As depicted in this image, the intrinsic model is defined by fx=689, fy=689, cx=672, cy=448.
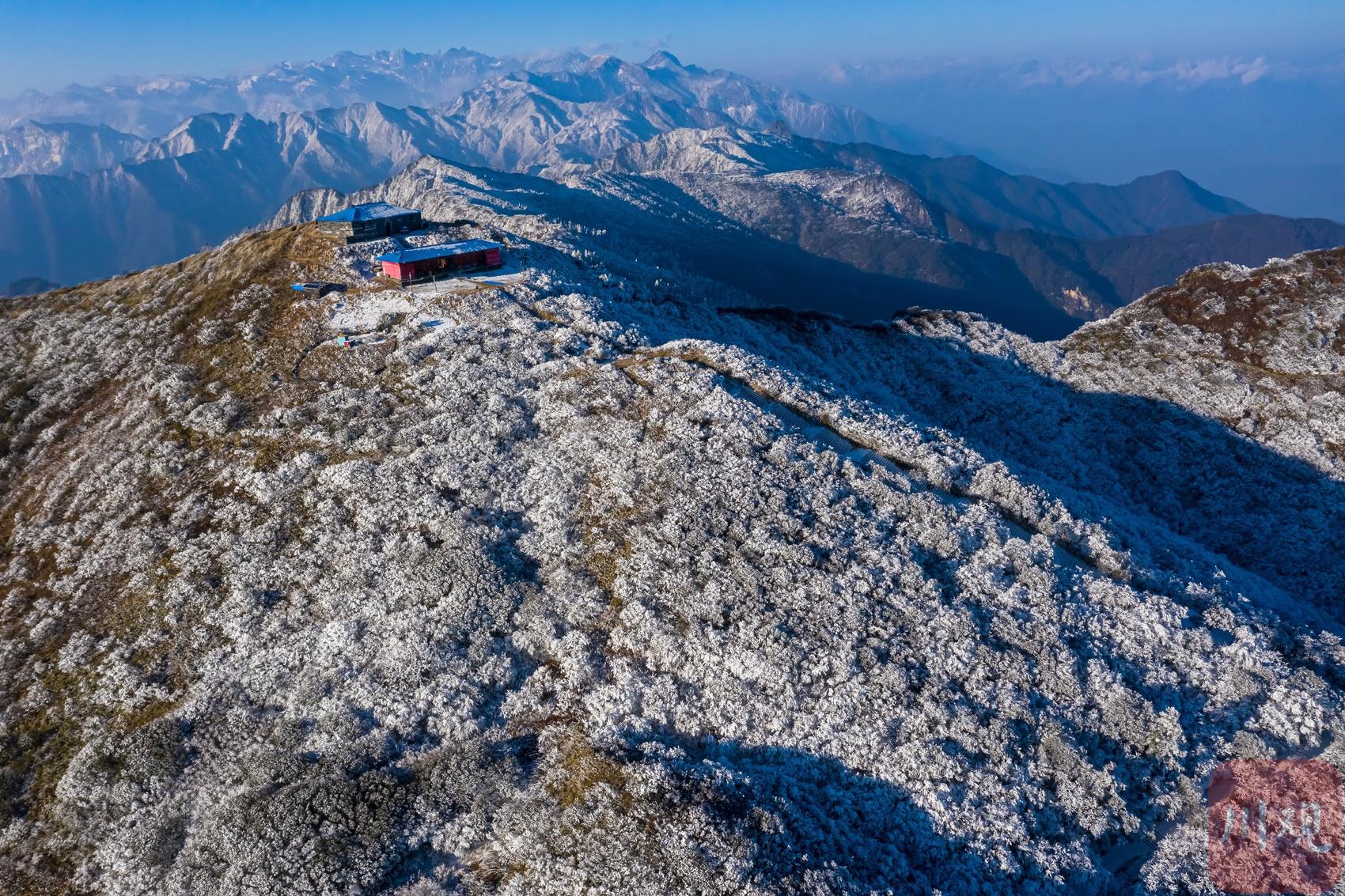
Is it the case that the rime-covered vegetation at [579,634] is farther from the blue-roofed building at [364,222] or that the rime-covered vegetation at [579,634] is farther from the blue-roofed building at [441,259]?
the blue-roofed building at [364,222]

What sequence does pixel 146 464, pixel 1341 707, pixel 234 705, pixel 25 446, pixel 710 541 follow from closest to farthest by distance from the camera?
1. pixel 234 705
2. pixel 1341 707
3. pixel 710 541
4. pixel 146 464
5. pixel 25 446

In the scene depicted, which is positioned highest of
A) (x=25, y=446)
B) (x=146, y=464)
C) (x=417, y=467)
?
(x=417, y=467)

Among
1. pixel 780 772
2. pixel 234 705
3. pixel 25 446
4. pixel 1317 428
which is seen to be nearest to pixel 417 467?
pixel 234 705

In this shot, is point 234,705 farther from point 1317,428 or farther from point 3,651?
point 1317,428
